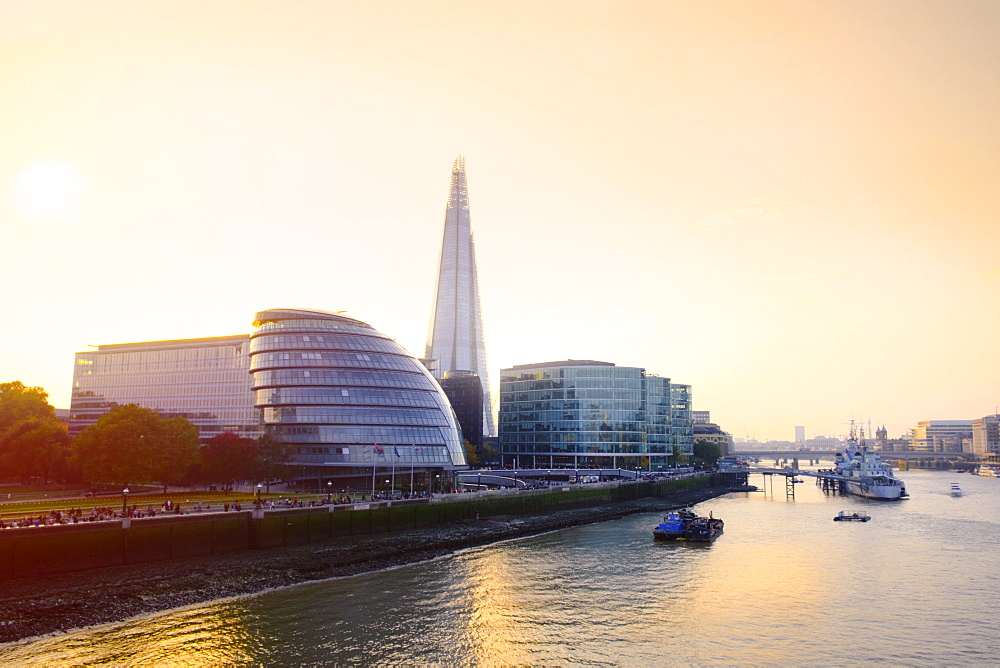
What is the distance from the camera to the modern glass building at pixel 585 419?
576ft

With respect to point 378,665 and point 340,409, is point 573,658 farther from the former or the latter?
point 340,409

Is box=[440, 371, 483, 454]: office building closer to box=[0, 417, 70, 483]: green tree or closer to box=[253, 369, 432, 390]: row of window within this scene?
box=[253, 369, 432, 390]: row of window

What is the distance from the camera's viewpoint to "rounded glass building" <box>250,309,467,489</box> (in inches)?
3839

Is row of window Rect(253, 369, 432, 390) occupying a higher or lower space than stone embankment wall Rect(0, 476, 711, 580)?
higher

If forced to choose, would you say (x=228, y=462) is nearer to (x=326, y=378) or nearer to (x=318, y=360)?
(x=326, y=378)

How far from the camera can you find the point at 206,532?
53625 mm

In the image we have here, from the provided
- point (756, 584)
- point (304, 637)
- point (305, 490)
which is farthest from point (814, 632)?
point (305, 490)

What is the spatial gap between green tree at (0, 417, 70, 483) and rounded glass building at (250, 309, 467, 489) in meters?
25.3

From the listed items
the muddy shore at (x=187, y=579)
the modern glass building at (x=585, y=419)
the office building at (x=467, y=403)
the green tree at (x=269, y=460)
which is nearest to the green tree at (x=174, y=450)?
the green tree at (x=269, y=460)

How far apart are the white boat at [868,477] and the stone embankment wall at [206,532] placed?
278 feet

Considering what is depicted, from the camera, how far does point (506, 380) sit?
19625 centimetres

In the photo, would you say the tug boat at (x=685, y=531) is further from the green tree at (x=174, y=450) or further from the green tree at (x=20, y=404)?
the green tree at (x=20, y=404)

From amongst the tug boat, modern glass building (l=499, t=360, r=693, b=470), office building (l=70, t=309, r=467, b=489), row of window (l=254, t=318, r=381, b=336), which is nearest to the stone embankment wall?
office building (l=70, t=309, r=467, b=489)

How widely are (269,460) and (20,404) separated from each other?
134 feet
